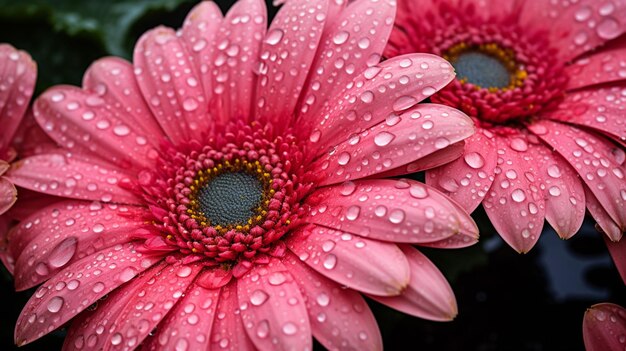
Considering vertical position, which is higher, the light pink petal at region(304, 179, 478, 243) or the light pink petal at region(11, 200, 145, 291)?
the light pink petal at region(304, 179, 478, 243)

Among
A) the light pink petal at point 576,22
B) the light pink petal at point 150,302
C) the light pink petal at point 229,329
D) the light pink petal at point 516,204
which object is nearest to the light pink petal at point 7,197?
the light pink petal at point 150,302

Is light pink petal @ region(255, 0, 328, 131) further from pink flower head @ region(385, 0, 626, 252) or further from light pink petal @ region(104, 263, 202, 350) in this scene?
light pink petal @ region(104, 263, 202, 350)

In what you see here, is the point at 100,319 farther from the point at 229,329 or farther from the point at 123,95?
the point at 123,95

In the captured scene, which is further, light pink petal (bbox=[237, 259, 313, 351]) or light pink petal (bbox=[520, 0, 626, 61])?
light pink petal (bbox=[520, 0, 626, 61])

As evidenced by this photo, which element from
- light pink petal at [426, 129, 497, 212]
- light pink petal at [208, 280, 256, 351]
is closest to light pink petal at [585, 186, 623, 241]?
light pink petal at [426, 129, 497, 212]

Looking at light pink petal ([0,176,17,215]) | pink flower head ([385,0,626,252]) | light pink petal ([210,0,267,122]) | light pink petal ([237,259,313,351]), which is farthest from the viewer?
light pink petal ([210,0,267,122])

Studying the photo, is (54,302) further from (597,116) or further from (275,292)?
(597,116)

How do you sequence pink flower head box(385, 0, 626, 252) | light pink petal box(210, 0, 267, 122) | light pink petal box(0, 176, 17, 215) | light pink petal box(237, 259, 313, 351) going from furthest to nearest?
1. light pink petal box(210, 0, 267, 122)
2. light pink petal box(0, 176, 17, 215)
3. pink flower head box(385, 0, 626, 252)
4. light pink petal box(237, 259, 313, 351)
